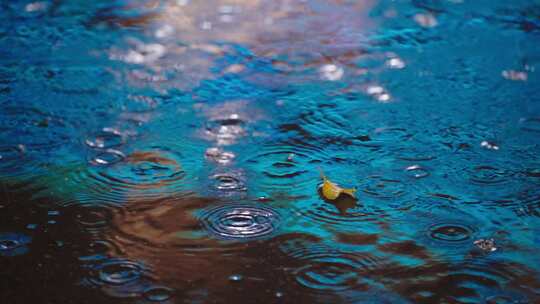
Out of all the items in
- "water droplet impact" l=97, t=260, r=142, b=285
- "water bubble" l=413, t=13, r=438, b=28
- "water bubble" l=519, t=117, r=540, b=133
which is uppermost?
"water bubble" l=413, t=13, r=438, b=28

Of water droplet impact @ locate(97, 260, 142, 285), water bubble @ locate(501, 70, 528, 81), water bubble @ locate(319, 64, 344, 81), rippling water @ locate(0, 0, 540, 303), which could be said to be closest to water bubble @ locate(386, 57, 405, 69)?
rippling water @ locate(0, 0, 540, 303)

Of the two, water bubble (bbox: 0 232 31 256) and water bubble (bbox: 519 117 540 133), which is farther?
water bubble (bbox: 519 117 540 133)

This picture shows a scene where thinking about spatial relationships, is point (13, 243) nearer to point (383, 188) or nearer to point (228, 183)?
point (228, 183)

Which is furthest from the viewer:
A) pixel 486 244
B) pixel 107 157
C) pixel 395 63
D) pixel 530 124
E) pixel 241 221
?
pixel 395 63

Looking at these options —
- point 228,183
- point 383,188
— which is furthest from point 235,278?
point 383,188

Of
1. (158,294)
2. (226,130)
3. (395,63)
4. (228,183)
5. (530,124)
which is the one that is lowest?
(158,294)

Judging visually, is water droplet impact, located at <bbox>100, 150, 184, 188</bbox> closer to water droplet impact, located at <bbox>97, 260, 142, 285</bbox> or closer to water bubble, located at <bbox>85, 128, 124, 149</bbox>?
water bubble, located at <bbox>85, 128, 124, 149</bbox>

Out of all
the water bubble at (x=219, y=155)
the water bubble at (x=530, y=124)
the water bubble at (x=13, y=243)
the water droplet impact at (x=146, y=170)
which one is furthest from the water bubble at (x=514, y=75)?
the water bubble at (x=13, y=243)
